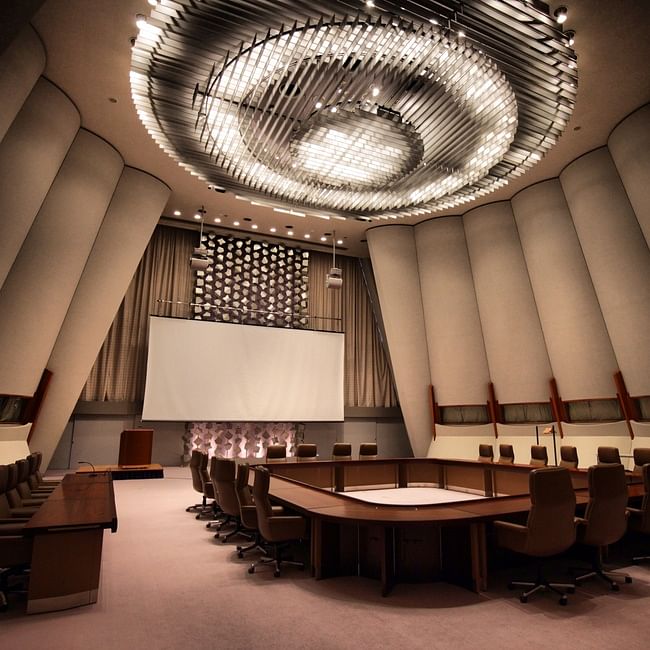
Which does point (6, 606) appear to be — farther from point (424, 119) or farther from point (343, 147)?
point (424, 119)

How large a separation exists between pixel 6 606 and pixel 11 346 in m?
5.72

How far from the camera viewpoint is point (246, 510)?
4551 millimetres

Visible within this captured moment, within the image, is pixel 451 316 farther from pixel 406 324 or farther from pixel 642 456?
pixel 642 456

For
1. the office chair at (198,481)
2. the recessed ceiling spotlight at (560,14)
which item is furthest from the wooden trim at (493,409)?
the recessed ceiling spotlight at (560,14)

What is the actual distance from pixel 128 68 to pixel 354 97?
A: 3.51 m

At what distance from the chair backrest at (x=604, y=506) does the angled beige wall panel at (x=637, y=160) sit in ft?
17.6

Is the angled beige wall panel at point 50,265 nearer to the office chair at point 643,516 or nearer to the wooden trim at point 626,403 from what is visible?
the office chair at point 643,516

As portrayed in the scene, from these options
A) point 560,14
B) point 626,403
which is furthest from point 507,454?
point 560,14

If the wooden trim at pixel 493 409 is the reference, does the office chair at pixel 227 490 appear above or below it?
below

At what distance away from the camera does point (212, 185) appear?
8.53m

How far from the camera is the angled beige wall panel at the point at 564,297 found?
9.00 metres

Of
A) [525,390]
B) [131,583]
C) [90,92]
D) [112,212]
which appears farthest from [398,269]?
[131,583]

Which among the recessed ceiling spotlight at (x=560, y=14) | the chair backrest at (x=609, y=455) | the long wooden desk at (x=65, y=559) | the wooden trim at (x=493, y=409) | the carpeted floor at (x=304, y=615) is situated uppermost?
the recessed ceiling spotlight at (x=560, y=14)

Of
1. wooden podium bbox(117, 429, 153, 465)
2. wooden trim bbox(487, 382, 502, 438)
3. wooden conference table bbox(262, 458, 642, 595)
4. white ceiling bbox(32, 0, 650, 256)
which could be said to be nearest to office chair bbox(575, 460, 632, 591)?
wooden conference table bbox(262, 458, 642, 595)
